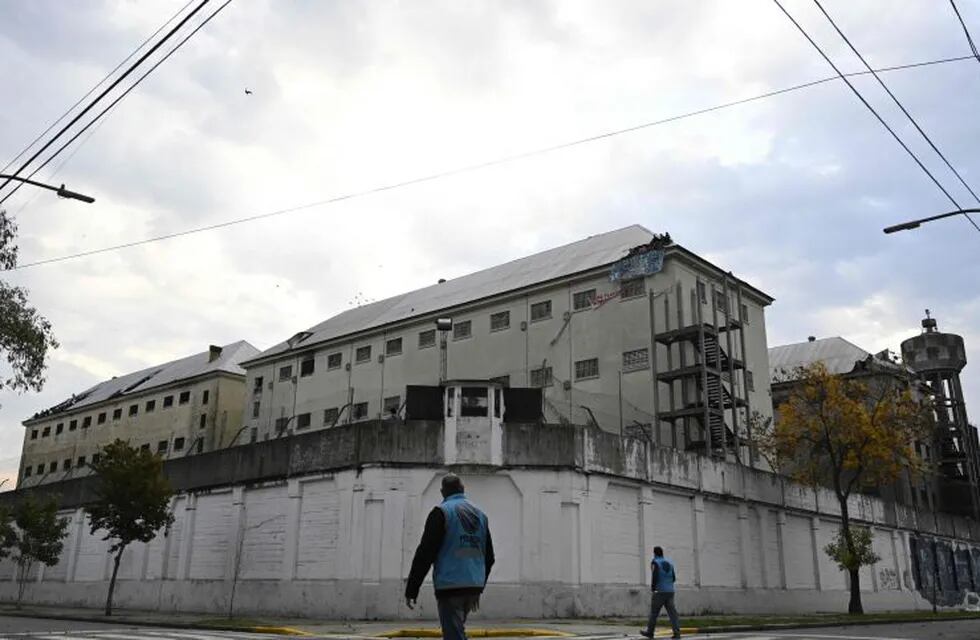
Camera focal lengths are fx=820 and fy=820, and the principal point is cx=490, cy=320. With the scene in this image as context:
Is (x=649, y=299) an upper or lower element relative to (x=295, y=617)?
upper

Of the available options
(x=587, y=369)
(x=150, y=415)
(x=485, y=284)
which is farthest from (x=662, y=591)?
(x=150, y=415)

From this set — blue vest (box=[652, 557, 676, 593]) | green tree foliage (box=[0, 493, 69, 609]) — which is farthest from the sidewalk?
green tree foliage (box=[0, 493, 69, 609])

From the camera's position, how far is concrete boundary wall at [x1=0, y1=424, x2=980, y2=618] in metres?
24.8

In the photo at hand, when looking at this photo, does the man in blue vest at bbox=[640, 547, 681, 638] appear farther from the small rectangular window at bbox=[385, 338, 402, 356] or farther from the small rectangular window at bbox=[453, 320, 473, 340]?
the small rectangular window at bbox=[385, 338, 402, 356]

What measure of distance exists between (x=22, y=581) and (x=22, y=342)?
17.6m

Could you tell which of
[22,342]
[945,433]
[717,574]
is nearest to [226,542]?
[22,342]

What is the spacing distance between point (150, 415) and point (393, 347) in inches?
1053

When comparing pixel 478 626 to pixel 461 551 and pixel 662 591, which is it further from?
pixel 461 551

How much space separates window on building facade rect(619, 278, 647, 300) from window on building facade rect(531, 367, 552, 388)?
18.7 ft

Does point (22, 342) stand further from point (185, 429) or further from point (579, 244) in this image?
point (185, 429)

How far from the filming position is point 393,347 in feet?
170

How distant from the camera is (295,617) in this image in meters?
25.5

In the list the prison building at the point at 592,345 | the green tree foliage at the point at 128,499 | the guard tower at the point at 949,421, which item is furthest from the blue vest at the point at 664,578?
the guard tower at the point at 949,421

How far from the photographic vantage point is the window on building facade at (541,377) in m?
43.8
